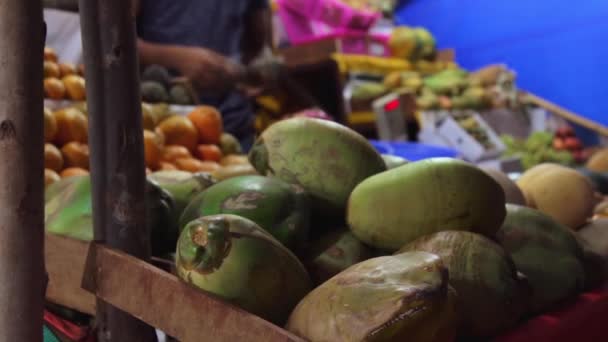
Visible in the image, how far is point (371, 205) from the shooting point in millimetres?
884

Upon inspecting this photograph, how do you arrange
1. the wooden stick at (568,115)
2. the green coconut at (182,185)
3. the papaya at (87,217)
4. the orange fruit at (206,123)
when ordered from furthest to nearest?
the wooden stick at (568,115) → the orange fruit at (206,123) → the green coconut at (182,185) → the papaya at (87,217)

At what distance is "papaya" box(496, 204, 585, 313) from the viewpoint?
0.94 m

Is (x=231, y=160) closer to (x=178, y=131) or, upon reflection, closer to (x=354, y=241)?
(x=178, y=131)

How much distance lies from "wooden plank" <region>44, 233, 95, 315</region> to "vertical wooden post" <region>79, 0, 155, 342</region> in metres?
0.09

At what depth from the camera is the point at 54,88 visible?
202 centimetres

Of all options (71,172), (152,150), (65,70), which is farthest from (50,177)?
(65,70)

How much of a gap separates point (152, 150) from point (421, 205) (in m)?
1.27

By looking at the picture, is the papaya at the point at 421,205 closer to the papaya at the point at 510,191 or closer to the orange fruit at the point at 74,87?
the papaya at the point at 510,191

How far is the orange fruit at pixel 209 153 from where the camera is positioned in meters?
2.33

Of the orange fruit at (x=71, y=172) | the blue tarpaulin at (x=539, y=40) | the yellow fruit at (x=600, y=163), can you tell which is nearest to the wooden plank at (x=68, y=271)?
the orange fruit at (x=71, y=172)

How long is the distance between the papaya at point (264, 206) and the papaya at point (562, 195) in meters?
0.75

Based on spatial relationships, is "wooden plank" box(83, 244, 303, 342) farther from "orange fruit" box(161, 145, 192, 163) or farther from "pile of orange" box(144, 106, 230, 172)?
"orange fruit" box(161, 145, 192, 163)

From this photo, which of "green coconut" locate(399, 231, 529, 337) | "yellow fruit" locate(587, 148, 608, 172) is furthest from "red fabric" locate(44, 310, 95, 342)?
"yellow fruit" locate(587, 148, 608, 172)

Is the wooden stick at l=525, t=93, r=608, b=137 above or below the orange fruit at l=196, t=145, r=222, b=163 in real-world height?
below
